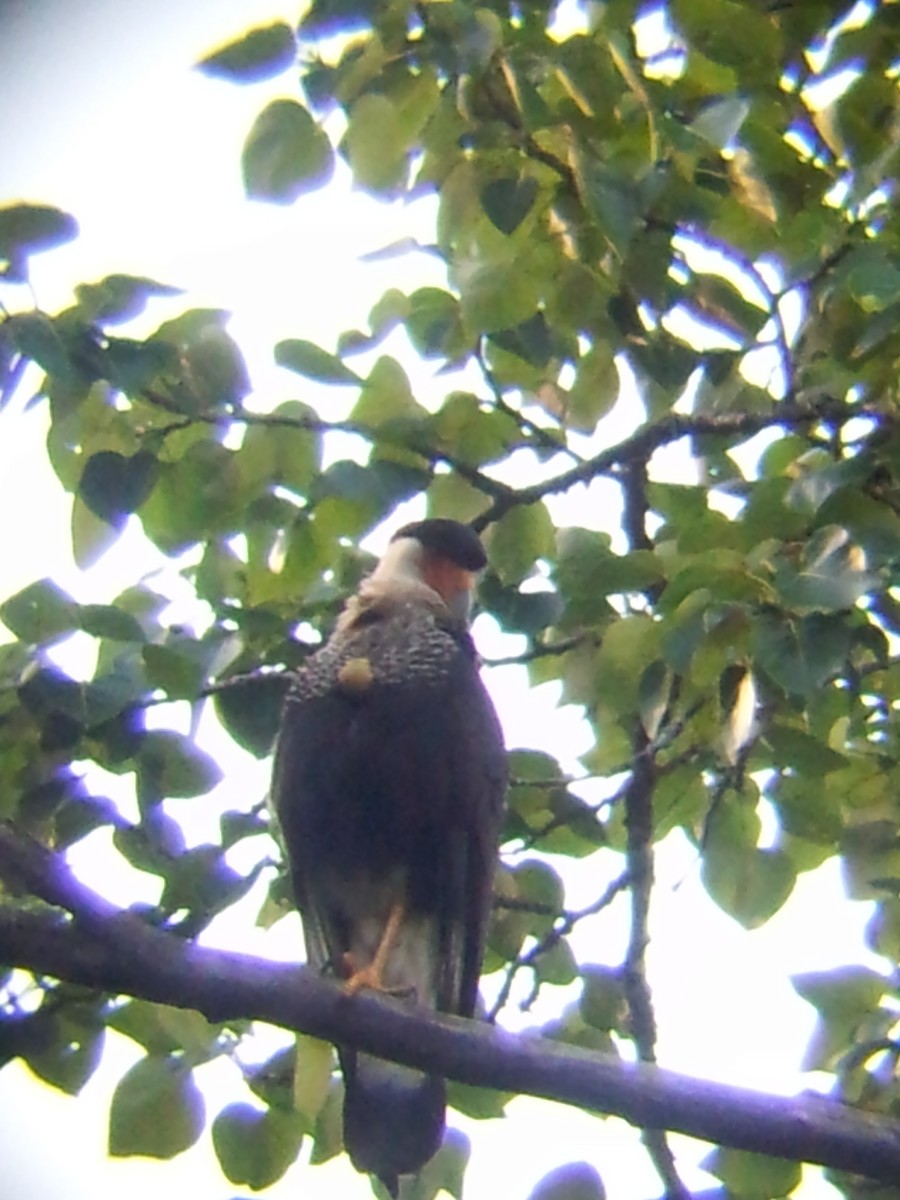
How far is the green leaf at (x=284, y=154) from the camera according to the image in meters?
1.84

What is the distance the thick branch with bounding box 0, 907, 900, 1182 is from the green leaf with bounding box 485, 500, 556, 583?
791 mm

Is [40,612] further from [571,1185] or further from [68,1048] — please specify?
[571,1185]

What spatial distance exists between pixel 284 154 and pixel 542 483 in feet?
2.09

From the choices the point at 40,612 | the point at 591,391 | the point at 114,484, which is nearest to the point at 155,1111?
the point at 40,612

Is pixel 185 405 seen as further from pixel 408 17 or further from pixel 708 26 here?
pixel 708 26

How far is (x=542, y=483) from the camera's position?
87.9 inches

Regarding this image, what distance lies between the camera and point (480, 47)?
1664mm

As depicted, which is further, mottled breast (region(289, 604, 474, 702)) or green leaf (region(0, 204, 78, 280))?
mottled breast (region(289, 604, 474, 702))

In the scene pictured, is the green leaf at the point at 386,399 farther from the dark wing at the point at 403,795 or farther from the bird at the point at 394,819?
the dark wing at the point at 403,795

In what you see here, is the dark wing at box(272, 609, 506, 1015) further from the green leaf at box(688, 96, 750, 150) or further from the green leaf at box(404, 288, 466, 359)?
the green leaf at box(688, 96, 750, 150)

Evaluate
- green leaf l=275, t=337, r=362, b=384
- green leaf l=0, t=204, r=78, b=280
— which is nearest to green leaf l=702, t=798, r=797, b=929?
green leaf l=275, t=337, r=362, b=384

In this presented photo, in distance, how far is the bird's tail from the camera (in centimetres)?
221

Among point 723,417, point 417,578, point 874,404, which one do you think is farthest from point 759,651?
point 417,578

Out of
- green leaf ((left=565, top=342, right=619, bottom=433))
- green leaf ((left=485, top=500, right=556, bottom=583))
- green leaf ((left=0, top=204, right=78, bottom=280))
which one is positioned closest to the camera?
green leaf ((left=0, top=204, right=78, bottom=280))
